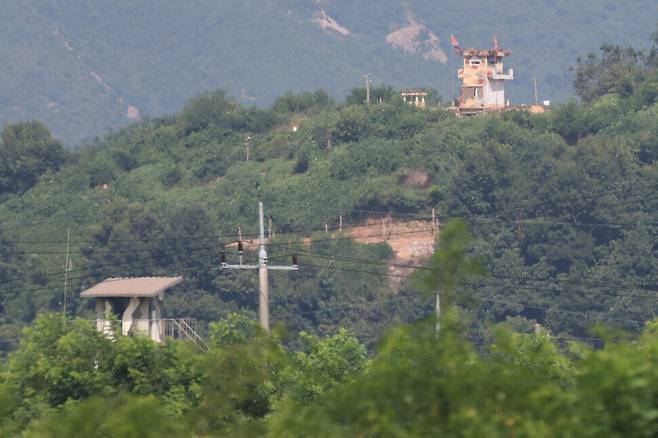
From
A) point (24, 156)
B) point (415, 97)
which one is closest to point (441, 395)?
point (24, 156)

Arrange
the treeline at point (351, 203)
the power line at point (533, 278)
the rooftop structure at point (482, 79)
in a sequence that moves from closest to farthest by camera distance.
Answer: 1. the power line at point (533, 278)
2. the treeline at point (351, 203)
3. the rooftop structure at point (482, 79)

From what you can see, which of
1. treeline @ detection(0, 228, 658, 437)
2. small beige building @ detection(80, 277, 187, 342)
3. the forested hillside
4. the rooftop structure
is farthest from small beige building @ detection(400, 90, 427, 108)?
treeline @ detection(0, 228, 658, 437)

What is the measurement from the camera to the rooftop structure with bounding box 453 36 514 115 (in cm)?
10538

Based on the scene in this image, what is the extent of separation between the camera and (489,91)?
10631 centimetres

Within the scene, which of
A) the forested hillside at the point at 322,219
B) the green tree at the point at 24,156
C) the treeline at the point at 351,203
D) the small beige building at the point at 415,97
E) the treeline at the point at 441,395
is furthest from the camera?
the small beige building at the point at 415,97

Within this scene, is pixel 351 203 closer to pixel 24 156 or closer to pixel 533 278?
pixel 533 278

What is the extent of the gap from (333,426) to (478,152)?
74183 mm

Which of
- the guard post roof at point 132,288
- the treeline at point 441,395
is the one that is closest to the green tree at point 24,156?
the guard post roof at point 132,288

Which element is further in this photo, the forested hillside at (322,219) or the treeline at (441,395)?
the forested hillside at (322,219)

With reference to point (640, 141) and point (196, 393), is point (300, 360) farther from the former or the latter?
point (640, 141)

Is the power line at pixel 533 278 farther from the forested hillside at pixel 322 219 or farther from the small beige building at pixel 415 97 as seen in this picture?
the small beige building at pixel 415 97

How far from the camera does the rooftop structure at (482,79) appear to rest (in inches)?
4149

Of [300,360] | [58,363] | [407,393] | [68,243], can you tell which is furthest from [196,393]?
[68,243]

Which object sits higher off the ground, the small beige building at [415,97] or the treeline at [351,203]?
the small beige building at [415,97]
